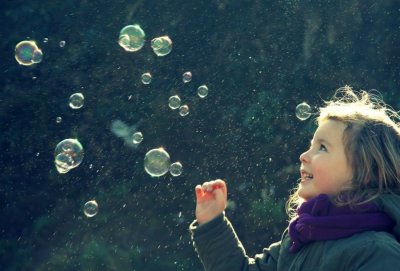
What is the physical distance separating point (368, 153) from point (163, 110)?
4.42m

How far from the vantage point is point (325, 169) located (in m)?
2.15

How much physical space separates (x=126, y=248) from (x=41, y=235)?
821 mm

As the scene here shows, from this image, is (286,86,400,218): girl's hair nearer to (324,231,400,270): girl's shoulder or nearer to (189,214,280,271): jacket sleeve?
(324,231,400,270): girl's shoulder

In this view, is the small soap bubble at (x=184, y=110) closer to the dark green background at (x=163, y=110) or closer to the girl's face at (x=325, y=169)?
the dark green background at (x=163, y=110)

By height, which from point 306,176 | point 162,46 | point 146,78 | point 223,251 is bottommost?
point 146,78

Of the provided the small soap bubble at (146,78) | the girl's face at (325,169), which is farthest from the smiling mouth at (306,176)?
the small soap bubble at (146,78)

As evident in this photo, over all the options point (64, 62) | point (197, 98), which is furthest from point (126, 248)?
point (64, 62)

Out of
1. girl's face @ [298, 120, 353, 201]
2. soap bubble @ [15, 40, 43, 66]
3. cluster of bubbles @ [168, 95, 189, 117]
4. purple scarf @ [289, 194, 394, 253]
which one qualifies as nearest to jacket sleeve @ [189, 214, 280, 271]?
purple scarf @ [289, 194, 394, 253]

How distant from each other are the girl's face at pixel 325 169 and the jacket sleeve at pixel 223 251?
0.30 m

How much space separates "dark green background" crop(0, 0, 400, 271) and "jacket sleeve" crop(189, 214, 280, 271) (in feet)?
10.9

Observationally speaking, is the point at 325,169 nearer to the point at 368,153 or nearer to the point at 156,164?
the point at 368,153

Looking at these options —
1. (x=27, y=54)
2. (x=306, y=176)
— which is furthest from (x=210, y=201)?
(x=27, y=54)

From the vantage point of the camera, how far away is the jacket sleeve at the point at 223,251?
7.54 feet

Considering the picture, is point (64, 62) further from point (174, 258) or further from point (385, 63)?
point (385, 63)
